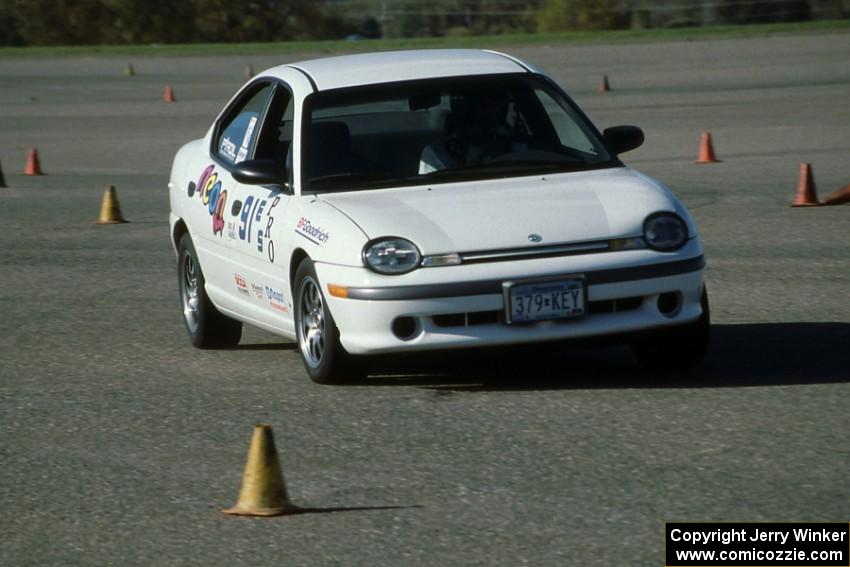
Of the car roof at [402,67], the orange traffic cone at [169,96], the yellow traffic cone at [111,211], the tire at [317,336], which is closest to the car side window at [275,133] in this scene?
the car roof at [402,67]

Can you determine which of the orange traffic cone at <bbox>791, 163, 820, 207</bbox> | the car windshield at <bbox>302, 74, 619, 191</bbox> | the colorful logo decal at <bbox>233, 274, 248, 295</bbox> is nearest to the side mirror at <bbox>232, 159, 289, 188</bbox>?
the car windshield at <bbox>302, 74, 619, 191</bbox>

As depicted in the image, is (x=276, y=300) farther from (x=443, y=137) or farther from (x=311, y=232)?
(x=443, y=137)

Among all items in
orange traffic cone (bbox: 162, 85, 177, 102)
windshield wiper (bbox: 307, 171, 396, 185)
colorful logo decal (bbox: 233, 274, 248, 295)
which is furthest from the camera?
orange traffic cone (bbox: 162, 85, 177, 102)

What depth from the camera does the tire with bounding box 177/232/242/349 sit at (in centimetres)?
1015

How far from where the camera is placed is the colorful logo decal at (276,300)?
29.1 ft

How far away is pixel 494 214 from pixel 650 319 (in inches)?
33.8

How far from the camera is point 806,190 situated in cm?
1590

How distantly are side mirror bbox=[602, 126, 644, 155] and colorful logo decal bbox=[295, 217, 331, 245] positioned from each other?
180 centimetres

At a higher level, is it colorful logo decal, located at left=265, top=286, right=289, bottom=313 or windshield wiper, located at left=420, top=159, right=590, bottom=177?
windshield wiper, located at left=420, top=159, right=590, bottom=177

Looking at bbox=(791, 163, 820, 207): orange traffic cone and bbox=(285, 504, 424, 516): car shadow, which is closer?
bbox=(285, 504, 424, 516): car shadow

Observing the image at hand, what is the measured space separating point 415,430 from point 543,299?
2.92 ft

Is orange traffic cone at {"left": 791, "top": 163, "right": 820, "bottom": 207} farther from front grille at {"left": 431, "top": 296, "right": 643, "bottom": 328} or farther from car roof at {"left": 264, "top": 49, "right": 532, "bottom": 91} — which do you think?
front grille at {"left": 431, "top": 296, "right": 643, "bottom": 328}

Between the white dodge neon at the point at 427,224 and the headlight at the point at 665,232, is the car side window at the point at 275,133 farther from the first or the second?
the headlight at the point at 665,232

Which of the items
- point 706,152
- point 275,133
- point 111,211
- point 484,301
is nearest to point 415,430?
point 484,301
